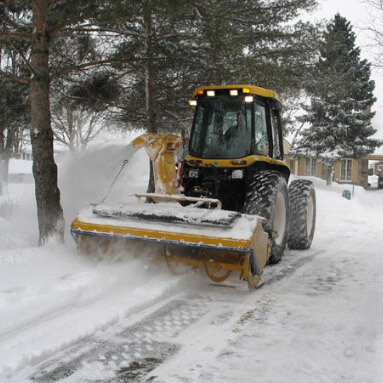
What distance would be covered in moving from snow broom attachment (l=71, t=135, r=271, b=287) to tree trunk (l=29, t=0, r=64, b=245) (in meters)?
1.36

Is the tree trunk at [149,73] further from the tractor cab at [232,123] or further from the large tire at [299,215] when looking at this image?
the large tire at [299,215]

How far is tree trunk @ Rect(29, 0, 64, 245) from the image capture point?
635 cm

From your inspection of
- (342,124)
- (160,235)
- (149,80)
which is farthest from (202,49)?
(342,124)

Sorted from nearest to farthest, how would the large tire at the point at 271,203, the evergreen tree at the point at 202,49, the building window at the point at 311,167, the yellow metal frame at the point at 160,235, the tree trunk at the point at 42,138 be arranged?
the yellow metal frame at the point at 160,235
the large tire at the point at 271,203
the tree trunk at the point at 42,138
the evergreen tree at the point at 202,49
the building window at the point at 311,167

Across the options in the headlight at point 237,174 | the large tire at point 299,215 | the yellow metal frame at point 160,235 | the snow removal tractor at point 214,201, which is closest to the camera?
the yellow metal frame at point 160,235

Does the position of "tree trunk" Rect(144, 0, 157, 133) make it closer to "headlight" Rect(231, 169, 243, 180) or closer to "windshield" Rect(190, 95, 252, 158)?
"windshield" Rect(190, 95, 252, 158)

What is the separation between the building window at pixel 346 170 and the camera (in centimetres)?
3475

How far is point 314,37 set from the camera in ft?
38.1

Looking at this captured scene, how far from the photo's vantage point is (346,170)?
3491 cm

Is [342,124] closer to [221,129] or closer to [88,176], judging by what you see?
[88,176]

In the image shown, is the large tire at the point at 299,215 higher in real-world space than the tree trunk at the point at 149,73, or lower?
lower

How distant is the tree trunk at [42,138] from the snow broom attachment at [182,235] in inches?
53.7

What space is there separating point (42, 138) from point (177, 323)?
3.89 m

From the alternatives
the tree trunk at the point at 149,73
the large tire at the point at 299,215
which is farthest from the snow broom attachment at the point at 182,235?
the tree trunk at the point at 149,73
